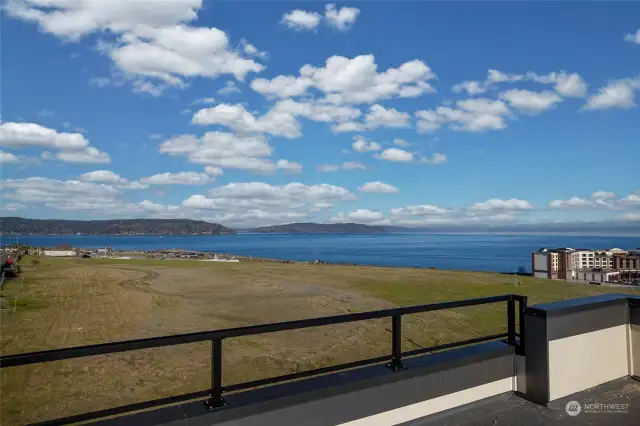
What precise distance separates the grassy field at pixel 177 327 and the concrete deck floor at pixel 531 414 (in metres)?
5.14

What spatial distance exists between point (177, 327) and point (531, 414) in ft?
33.3

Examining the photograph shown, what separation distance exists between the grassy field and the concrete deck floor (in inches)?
202

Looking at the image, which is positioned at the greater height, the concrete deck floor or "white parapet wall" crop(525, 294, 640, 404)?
"white parapet wall" crop(525, 294, 640, 404)

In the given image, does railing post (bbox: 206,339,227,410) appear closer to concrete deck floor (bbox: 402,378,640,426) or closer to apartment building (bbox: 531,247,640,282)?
concrete deck floor (bbox: 402,378,640,426)

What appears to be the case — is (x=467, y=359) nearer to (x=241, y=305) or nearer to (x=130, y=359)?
(x=130, y=359)

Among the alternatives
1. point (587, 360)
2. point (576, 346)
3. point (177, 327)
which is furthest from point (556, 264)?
point (576, 346)

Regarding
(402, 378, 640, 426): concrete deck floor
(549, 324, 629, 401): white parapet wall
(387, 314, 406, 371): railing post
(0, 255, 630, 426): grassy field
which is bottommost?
(0, 255, 630, 426): grassy field

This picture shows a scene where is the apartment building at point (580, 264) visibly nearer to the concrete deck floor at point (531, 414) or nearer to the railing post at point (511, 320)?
the concrete deck floor at point (531, 414)

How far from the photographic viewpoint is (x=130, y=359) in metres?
8.83

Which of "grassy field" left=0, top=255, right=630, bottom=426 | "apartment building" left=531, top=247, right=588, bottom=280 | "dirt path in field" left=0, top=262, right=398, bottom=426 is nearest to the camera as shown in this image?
"dirt path in field" left=0, top=262, right=398, bottom=426

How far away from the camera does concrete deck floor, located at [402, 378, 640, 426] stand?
347 cm

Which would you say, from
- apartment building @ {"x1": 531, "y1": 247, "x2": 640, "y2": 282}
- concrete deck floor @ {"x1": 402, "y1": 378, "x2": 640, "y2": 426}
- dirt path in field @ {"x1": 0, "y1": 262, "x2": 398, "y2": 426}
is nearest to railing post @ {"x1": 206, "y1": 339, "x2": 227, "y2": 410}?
concrete deck floor @ {"x1": 402, "y1": 378, "x2": 640, "y2": 426}

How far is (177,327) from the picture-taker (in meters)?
11.9

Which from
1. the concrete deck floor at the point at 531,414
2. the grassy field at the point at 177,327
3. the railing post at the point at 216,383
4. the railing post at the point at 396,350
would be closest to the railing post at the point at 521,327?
the concrete deck floor at the point at 531,414
